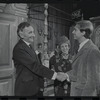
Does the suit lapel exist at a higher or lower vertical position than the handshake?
higher

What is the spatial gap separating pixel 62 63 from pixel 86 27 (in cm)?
47

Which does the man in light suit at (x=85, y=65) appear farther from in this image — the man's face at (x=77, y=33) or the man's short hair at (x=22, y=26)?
the man's short hair at (x=22, y=26)

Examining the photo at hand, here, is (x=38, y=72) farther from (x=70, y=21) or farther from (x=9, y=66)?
(x=70, y=21)

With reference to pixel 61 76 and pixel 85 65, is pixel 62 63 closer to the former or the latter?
pixel 61 76

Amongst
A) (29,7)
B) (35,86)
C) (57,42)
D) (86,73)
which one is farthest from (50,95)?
(29,7)

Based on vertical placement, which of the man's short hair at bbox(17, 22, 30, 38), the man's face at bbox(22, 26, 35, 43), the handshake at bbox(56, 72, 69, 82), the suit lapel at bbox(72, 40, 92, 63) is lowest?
the handshake at bbox(56, 72, 69, 82)

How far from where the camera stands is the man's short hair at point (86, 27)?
2.02 m

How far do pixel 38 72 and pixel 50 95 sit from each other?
28 centimetres

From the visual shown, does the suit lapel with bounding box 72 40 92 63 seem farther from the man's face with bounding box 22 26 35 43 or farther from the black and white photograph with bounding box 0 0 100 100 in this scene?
Result: the man's face with bounding box 22 26 35 43

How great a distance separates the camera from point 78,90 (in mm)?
1993

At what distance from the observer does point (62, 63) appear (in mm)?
2088

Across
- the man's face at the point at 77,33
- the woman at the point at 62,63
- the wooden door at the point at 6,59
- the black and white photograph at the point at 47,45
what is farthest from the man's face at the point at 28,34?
the man's face at the point at 77,33

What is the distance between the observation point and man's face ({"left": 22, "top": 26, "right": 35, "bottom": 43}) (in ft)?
6.82

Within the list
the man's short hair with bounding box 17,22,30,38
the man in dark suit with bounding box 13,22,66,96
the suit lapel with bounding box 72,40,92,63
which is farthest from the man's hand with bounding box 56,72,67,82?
the man's short hair with bounding box 17,22,30,38
